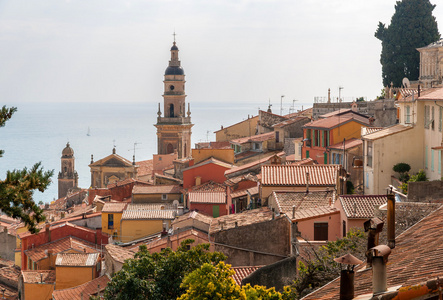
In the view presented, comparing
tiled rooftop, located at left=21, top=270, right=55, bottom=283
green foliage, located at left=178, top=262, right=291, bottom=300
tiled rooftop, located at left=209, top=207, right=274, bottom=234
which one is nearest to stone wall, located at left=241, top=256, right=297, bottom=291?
green foliage, located at left=178, top=262, right=291, bottom=300

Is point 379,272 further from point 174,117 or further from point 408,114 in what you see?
point 174,117

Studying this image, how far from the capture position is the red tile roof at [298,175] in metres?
27.6

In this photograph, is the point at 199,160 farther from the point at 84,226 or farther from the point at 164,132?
the point at 164,132

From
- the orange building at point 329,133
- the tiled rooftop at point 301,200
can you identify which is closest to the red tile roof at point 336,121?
the orange building at point 329,133

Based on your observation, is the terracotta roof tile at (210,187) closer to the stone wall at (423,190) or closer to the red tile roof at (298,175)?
the red tile roof at (298,175)

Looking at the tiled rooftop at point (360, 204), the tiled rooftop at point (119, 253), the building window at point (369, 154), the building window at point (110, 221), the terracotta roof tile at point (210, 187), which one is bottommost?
the tiled rooftop at point (119, 253)

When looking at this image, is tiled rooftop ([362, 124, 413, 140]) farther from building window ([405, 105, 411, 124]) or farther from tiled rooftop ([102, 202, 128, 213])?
tiled rooftop ([102, 202, 128, 213])

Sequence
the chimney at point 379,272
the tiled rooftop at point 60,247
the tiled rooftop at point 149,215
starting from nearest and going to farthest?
the chimney at point 379,272
the tiled rooftop at point 60,247
the tiled rooftop at point 149,215

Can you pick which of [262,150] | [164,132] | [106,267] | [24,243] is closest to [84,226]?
[24,243]

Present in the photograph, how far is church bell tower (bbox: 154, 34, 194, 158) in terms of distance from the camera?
80.9 m

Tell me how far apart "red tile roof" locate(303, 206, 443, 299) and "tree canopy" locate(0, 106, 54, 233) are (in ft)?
18.2

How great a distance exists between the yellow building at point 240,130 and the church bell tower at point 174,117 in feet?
56.9

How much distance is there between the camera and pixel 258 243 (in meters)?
23.2

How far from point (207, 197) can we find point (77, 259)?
812 centimetres
